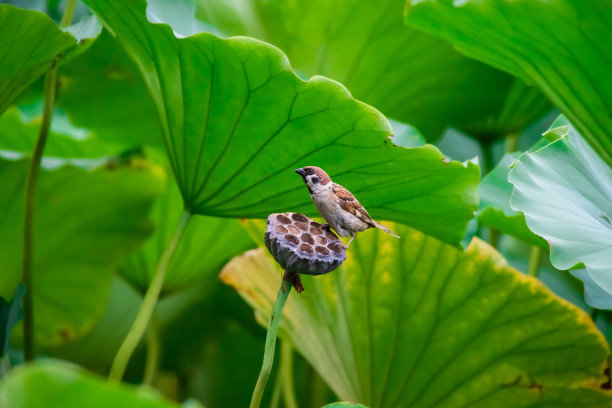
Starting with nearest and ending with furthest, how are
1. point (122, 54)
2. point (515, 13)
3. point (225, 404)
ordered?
1. point (515, 13)
2. point (122, 54)
3. point (225, 404)

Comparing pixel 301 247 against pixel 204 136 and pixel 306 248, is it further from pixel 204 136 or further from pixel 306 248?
pixel 204 136

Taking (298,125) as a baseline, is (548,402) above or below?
below

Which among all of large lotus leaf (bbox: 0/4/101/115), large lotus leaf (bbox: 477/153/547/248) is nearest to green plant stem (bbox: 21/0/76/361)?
large lotus leaf (bbox: 0/4/101/115)

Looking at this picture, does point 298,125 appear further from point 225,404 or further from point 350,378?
point 225,404

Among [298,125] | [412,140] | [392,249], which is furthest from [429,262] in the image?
[298,125]

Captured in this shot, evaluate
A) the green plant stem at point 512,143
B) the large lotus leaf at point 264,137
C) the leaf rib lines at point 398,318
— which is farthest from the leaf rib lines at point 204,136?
the green plant stem at point 512,143

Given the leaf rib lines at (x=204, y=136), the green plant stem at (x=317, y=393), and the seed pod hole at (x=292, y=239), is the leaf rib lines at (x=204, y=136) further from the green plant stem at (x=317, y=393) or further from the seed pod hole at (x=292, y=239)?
the green plant stem at (x=317, y=393)

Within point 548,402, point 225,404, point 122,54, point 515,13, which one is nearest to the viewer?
point 515,13

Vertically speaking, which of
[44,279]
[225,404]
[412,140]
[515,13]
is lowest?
[225,404]
